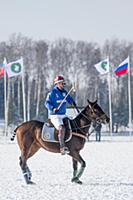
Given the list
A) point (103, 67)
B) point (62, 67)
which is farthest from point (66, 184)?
point (62, 67)

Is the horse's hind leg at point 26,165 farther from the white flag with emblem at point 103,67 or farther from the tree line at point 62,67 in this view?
the tree line at point 62,67

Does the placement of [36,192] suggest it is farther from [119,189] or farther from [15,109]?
[15,109]

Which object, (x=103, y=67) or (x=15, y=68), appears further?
(x=103, y=67)

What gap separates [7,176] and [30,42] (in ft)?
165

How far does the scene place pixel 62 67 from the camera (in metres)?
62.5

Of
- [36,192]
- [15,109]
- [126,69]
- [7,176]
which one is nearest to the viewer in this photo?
[36,192]

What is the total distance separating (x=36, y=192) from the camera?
991cm

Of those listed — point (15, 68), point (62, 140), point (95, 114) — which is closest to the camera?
point (62, 140)

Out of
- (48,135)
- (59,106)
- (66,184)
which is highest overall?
(59,106)

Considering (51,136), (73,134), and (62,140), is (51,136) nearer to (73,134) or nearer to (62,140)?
(62,140)

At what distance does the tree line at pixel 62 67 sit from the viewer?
199 ft

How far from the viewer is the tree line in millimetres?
60594

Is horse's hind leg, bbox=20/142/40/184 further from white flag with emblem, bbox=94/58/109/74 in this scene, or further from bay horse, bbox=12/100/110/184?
white flag with emblem, bbox=94/58/109/74

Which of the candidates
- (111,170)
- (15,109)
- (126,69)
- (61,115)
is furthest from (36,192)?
(15,109)
